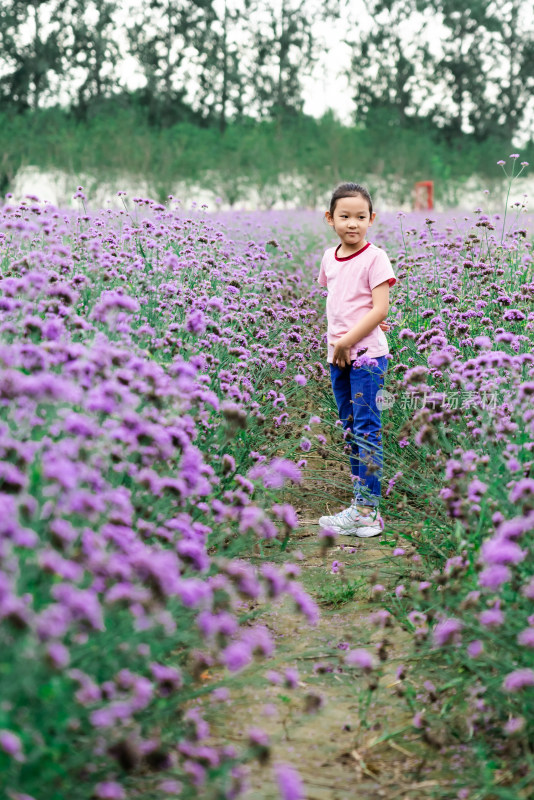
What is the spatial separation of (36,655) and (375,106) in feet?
133

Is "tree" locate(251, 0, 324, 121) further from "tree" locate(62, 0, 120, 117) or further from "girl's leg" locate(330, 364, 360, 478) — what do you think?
"girl's leg" locate(330, 364, 360, 478)

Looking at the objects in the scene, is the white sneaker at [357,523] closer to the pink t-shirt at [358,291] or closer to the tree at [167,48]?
the pink t-shirt at [358,291]

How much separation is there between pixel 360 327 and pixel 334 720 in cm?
216

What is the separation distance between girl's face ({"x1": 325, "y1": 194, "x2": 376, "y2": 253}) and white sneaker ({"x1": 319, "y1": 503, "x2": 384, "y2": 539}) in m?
1.49

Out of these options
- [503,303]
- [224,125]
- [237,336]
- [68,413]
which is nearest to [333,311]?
[237,336]

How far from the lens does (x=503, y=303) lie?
472 cm

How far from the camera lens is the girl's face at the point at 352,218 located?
433 cm

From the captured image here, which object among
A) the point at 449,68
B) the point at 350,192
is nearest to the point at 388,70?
the point at 449,68

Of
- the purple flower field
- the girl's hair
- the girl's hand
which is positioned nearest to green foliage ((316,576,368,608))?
the purple flower field

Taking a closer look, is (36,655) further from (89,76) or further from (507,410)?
(89,76)

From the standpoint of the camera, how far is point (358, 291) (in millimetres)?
4371

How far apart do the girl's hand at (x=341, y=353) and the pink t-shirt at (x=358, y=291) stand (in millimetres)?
45

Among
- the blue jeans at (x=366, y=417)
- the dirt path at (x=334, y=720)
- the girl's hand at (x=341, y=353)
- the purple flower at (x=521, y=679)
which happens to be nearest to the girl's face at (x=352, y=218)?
the girl's hand at (x=341, y=353)

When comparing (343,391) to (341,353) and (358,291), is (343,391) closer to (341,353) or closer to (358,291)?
(341,353)
